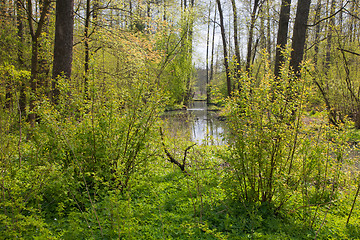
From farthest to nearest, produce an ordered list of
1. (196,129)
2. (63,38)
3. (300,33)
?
(196,129)
(300,33)
(63,38)

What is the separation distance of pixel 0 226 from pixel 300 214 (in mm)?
4037

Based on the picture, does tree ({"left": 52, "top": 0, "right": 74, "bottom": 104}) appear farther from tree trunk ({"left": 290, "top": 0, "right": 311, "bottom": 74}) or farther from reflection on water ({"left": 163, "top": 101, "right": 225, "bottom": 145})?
tree trunk ({"left": 290, "top": 0, "right": 311, "bottom": 74})

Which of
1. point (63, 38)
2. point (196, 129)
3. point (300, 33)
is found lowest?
point (196, 129)

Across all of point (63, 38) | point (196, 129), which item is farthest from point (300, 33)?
point (196, 129)

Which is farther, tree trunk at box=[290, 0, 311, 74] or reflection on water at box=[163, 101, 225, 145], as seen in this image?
tree trunk at box=[290, 0, 311, 74]

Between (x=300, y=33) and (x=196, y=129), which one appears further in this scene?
(x=196, y=129)

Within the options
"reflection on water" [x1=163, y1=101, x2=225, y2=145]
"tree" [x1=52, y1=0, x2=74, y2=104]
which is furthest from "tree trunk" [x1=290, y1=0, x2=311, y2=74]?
"tree" [x1=52, y1=0, x2=74, y2=104]

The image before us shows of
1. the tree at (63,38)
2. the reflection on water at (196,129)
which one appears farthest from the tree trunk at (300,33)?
the tree at (63,38)

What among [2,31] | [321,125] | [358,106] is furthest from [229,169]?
[358,106]

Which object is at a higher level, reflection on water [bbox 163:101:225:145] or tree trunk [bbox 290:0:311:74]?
tree trunk [bbox 290:0:311:74]

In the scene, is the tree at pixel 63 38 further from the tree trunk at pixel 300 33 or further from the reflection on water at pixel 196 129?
the tree trunk at pixel 300 33

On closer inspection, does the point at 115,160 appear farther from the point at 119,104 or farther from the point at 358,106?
the point at 358,106

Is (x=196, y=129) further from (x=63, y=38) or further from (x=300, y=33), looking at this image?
(x=63, y=38)

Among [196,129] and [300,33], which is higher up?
[300,33]
